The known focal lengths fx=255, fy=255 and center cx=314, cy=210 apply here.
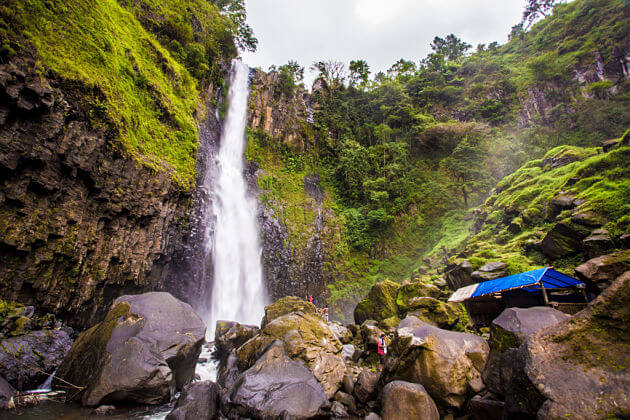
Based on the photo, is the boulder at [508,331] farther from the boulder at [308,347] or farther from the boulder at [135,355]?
the boulder at [135,355]

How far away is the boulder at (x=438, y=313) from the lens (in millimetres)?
8523

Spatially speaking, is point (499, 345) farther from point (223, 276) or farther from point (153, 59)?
point (153, 59)

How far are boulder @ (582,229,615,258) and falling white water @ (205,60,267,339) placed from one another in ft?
49.2

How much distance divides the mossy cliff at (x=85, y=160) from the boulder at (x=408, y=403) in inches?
372

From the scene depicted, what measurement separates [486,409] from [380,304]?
8.63 meters

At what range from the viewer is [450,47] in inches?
1597

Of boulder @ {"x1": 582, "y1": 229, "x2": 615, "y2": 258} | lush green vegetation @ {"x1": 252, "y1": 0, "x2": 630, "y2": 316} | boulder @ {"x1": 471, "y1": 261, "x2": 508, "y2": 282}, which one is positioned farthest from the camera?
lush green vegetation @ {"x1": 252, "y1": 0, "x2": 630, "y2": 316}

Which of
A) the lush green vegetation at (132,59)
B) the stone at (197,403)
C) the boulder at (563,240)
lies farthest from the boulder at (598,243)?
the lush green vegetation at (132,59)

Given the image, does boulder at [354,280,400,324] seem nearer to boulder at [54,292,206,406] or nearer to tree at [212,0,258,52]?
boulder at [54,292,206,406]

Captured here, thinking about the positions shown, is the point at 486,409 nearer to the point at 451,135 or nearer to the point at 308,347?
the point at 308,347

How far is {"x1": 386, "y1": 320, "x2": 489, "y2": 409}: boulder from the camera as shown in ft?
16.3

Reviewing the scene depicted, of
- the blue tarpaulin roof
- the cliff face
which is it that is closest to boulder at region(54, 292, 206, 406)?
the cliff face

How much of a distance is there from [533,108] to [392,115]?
13.2 metres

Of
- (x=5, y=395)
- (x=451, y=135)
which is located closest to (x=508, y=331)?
(x=5, y=395)
